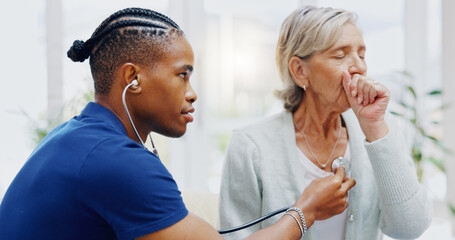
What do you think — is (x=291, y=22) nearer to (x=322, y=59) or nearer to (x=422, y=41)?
(x=322, y=59)

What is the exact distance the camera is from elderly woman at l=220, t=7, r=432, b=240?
1.28 metres

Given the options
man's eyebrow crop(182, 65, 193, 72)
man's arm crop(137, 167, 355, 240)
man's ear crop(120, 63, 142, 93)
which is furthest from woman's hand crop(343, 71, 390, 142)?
man's ear crop(120, 63, 142, 93)

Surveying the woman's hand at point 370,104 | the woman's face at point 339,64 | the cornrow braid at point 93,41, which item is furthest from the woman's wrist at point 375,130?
the cornrow braid at point 93,41

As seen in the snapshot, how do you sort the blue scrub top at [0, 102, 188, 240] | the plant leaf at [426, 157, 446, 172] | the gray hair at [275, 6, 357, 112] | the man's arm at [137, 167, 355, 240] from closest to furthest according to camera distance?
the blue scrub top at [0, 102, 188, 240] < the man's arm at [137, 167, 355, 240] < the gray hair at [275, 6, 357, 112] < the plant leaf at [426, 157, 446, 172]

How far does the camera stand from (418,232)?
1.35 metres

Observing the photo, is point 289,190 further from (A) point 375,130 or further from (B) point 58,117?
(B) point 58,117

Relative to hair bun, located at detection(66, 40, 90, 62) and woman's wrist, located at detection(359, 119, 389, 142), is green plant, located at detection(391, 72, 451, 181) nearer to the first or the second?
woman's wrist, located at detection(359, 119, 389, 142)

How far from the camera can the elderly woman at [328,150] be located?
1.28 meters

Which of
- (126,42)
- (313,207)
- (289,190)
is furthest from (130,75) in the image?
(289,190)

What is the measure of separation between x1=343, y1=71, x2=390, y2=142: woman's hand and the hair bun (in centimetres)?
79

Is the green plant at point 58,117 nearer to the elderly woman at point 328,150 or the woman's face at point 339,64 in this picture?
the elderly woman at point 328,150

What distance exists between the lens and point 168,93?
0.93 m

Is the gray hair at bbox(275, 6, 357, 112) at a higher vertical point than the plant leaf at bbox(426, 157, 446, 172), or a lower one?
higher

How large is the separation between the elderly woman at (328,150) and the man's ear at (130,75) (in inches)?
24.0
